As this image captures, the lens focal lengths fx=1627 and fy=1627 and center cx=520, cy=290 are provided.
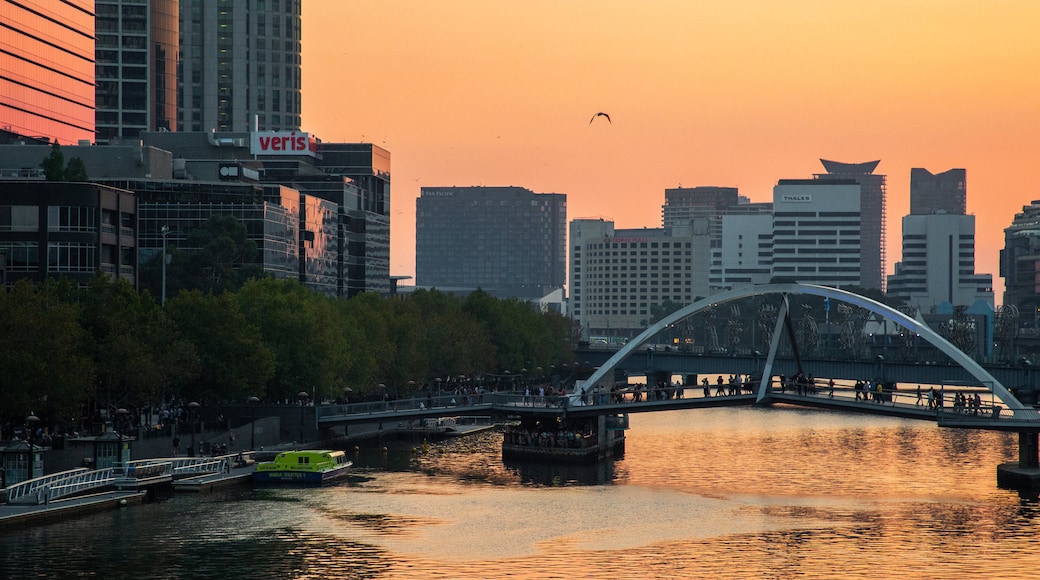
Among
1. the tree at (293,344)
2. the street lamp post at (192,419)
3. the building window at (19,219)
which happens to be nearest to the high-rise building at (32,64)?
the building window at (19,219)

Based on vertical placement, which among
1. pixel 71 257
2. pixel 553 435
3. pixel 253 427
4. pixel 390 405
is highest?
pixel 71 257

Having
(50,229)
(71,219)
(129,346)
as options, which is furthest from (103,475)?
(71,219)

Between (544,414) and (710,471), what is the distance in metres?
14.9

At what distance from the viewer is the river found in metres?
78.6

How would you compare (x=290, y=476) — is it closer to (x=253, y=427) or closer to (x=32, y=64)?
(x=253, y=427)

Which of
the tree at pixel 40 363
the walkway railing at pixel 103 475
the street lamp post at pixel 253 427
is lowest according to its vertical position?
the walkway railing at pixel 103 475

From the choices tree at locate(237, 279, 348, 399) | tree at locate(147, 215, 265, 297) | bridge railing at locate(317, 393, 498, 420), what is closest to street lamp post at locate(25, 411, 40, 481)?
bridge railing at locate(317, 393, 498, 420)

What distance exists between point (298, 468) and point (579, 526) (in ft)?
A: 89.7

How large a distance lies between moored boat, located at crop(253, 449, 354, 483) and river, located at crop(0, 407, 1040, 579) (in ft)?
7.11

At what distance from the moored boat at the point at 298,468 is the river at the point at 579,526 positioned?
2.17m

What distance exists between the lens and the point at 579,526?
9194 centimetres

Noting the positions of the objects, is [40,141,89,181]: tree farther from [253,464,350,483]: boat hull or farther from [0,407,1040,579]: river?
[253,464,350,483]: boat hull

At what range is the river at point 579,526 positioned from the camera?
258 ft

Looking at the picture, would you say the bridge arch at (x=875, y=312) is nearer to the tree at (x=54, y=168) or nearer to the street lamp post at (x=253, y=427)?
the street lamp post at (x=253, y=427)
